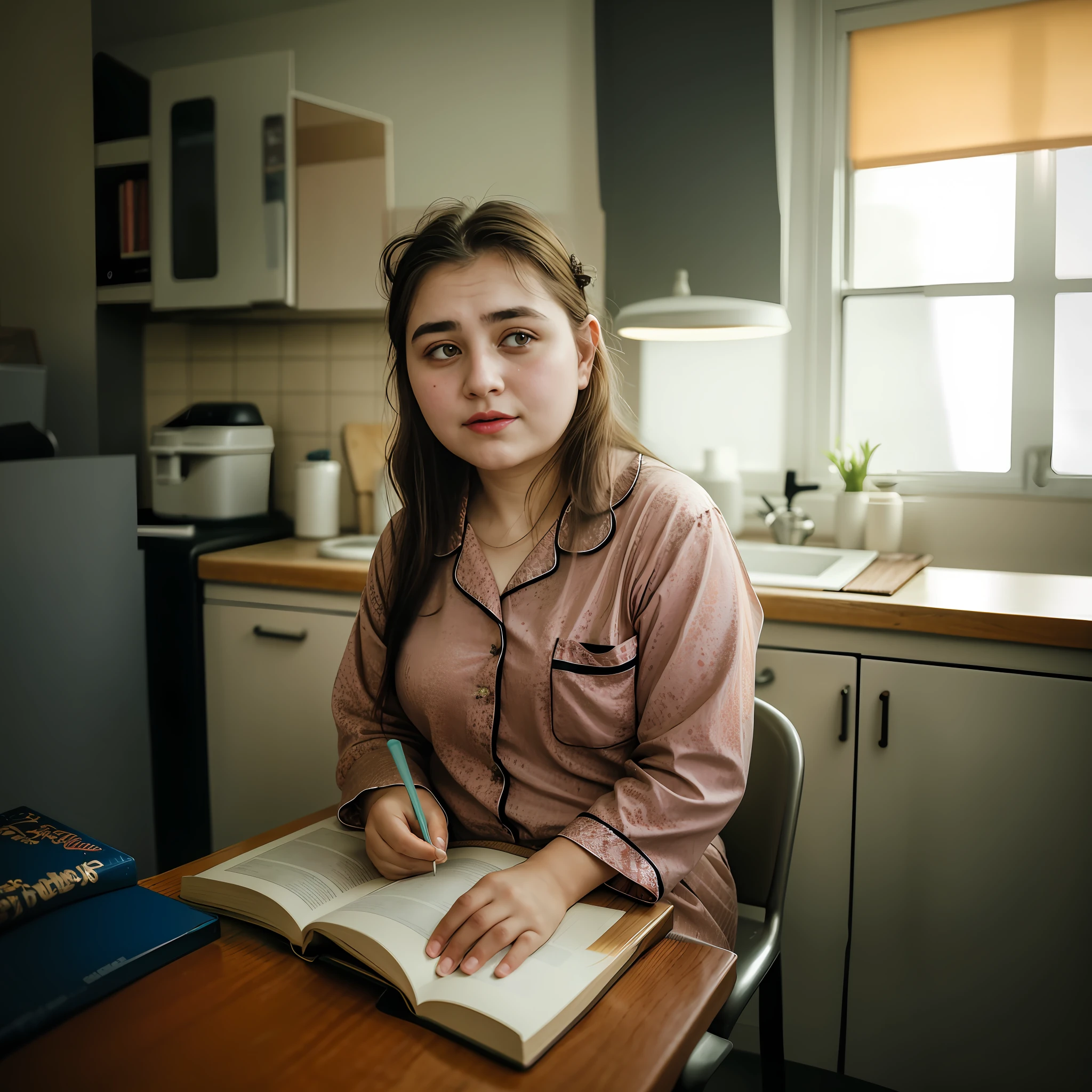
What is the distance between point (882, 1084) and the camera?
1415mm

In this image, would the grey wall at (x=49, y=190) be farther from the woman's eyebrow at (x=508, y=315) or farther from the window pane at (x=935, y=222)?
the window pane at (x=935, y=222)

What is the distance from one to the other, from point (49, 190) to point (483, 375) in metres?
0.95

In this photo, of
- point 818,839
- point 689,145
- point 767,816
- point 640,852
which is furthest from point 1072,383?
point 640,852

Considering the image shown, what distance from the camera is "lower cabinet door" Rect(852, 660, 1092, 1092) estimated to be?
1.27 m

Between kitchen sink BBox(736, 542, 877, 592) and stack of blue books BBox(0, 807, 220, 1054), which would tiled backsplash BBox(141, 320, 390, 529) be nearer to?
kitchen sink BBox(736, 542, 877, 592)

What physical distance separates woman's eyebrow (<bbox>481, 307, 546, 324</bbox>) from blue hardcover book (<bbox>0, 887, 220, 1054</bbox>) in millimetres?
609

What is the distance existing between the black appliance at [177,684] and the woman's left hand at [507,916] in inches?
52.8

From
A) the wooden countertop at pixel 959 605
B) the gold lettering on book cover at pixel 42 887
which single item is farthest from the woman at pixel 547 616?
the wooden countertop at pixel 959 605

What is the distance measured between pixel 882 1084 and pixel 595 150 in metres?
1.94

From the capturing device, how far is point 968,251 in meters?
1.86

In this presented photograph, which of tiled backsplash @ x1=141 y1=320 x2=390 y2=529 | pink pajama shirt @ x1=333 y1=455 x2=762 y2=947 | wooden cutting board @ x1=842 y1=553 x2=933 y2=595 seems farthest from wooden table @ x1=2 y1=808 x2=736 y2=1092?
tiled backsplash @ x1=141 y1=320 x2=390 y2=529

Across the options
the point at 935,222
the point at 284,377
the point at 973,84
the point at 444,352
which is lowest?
the point at 444,352

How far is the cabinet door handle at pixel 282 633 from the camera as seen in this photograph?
1.79m

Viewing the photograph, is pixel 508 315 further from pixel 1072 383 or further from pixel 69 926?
pixel 1072 383
